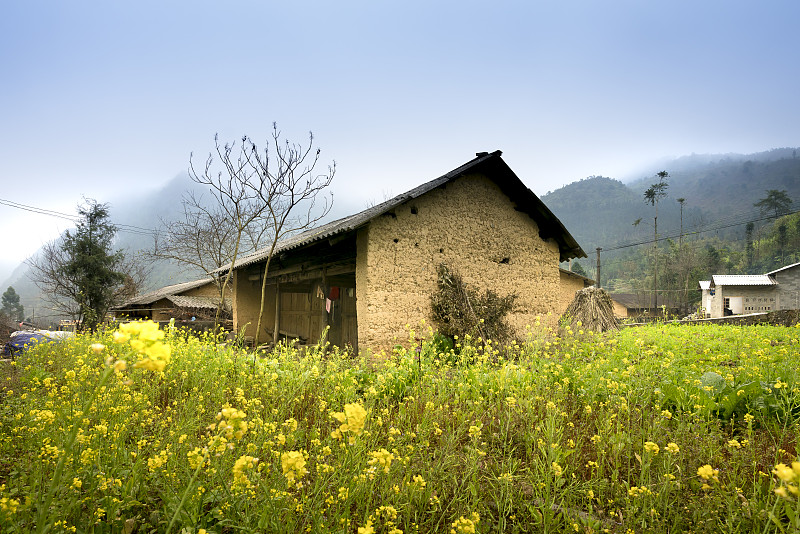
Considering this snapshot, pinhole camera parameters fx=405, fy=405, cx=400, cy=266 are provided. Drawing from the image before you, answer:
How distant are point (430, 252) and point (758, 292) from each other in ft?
90.7

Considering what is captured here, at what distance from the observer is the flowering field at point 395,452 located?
1.75m

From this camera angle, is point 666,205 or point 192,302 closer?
point 192,302

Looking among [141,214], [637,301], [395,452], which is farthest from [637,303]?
[141,214]

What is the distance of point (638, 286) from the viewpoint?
153ft

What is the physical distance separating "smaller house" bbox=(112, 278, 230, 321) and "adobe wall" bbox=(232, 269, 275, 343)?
895 centimetres

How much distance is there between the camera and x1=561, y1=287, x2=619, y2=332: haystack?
10.7 metres

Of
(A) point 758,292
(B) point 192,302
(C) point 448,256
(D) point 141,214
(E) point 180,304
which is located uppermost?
(D) point 141,214

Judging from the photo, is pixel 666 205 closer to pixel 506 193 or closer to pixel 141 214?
pixel 506 193

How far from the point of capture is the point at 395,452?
2047 mm

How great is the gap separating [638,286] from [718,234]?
2684 centimetres

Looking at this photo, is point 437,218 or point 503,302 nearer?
point 437,218

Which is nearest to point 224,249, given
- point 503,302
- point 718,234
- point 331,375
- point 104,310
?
point 104,310

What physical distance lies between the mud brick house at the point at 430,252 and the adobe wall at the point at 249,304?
1.29 meters

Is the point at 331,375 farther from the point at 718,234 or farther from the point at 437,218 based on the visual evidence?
the point at 718,234
